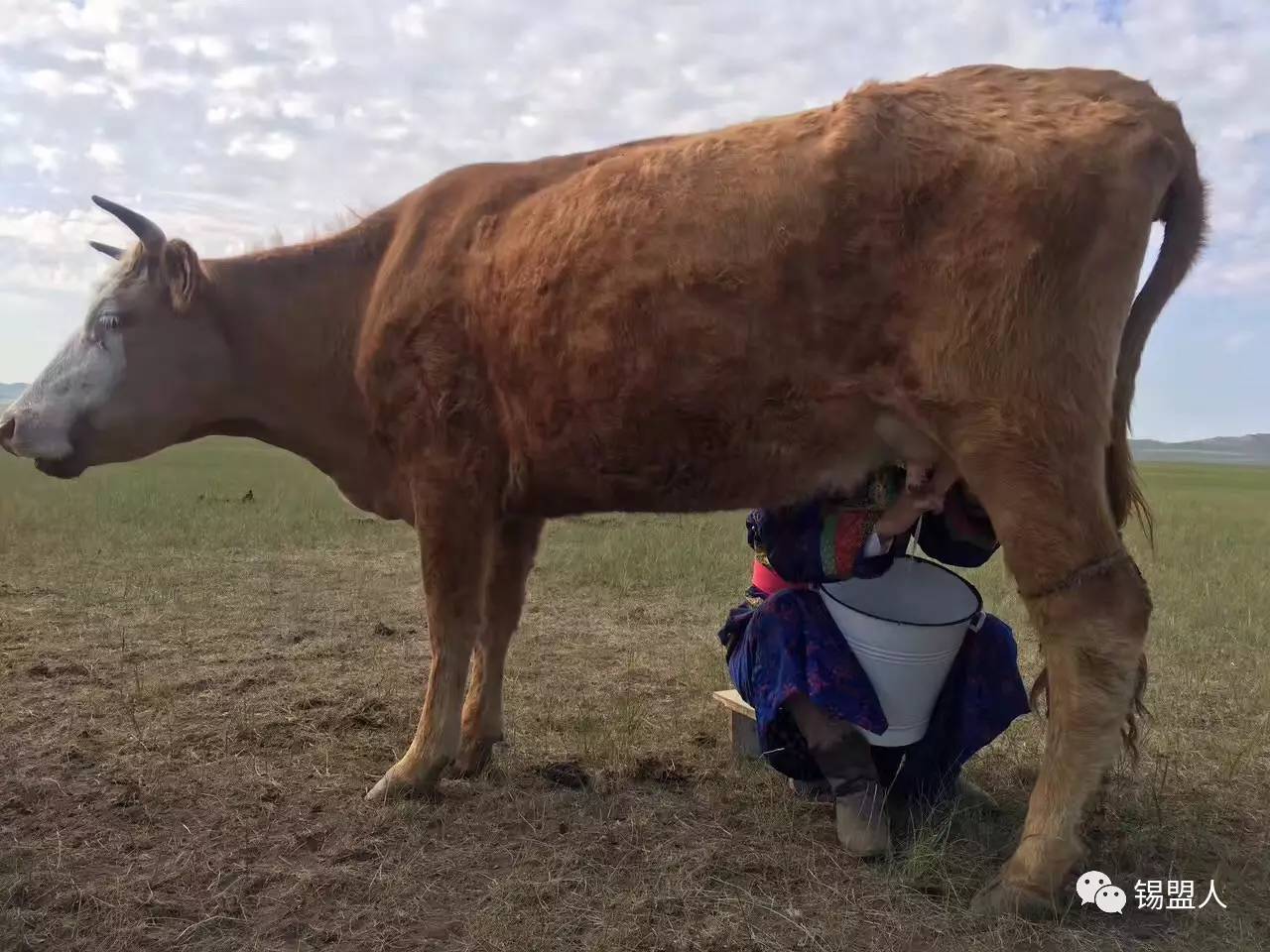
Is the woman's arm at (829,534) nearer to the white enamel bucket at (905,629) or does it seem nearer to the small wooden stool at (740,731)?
the white enamel bucket at (905,629)

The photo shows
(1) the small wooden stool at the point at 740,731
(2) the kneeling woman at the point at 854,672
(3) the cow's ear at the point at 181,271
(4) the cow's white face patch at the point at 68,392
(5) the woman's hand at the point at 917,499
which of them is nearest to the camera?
(5) the woman's hand at the point at 917,499

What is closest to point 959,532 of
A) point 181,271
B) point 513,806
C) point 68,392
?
point 513,806

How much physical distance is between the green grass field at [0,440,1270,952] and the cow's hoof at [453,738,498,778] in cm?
8

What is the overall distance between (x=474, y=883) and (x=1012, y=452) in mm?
2139

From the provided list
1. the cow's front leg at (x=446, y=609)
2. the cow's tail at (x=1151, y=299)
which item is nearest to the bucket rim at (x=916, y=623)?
the cow's tail at (x=1151, y=299)

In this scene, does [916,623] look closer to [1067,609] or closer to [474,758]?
[1067,609]

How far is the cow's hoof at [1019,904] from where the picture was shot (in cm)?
281

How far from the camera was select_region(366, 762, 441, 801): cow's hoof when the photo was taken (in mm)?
3646

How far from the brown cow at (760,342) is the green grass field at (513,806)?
356mm

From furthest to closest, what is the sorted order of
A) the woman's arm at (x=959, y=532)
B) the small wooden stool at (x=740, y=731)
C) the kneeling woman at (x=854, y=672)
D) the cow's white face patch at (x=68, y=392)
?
1. the small wooden stool at (x=740, y=731)
2. the cow's white face patch at (x=68, y=392)
3. the woman's arm at (x=959, y=532)
4. the kneeling woman at (x=854, y=672)

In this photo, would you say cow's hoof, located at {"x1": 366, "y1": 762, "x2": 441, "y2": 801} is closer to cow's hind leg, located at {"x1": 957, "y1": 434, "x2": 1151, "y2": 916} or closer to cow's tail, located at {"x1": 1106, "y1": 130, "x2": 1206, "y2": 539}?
cow's hind leg, located at {"x1": 957, "y1": 434, "x2": 1151, "y2": 916}

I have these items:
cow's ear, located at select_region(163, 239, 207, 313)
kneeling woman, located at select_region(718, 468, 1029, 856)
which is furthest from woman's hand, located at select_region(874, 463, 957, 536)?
cow's ear, located at select_region(163, 239, 207, 313)

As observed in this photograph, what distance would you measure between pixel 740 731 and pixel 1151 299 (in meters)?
2.36

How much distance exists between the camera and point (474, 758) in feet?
13.3
